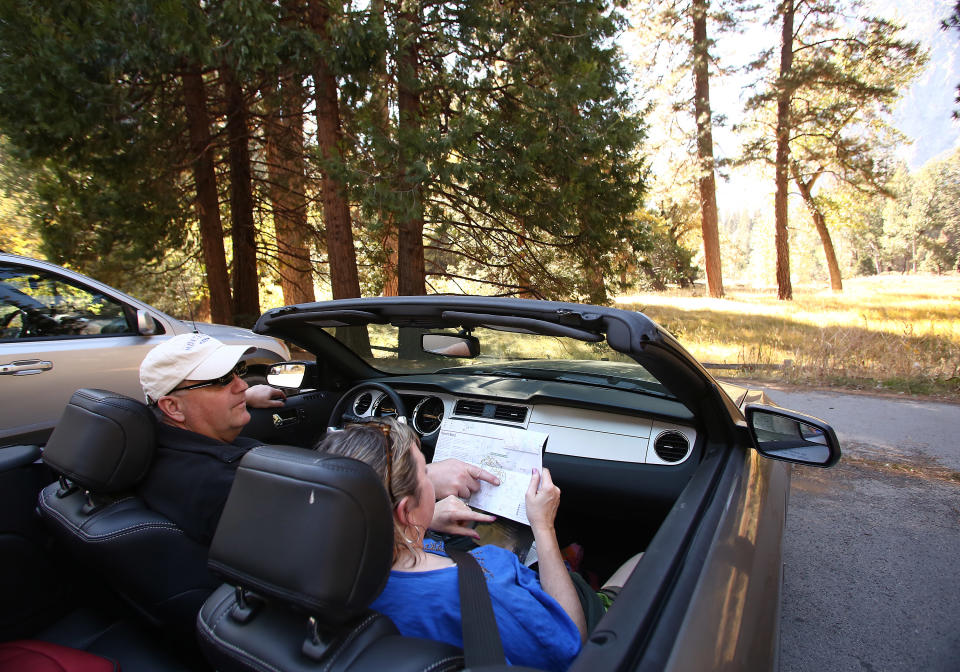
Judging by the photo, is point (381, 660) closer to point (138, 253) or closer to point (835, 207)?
point (138, 253)

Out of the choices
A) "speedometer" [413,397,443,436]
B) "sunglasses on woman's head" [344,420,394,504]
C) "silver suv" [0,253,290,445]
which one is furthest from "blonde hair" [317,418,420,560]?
"silver suv" [0,253,290,445]

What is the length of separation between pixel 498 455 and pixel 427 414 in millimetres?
723

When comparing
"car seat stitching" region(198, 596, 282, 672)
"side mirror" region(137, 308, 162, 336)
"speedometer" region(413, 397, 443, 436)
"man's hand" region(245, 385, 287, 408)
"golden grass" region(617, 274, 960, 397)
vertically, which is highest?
"side mirror" region(137, 308, 162, 336)

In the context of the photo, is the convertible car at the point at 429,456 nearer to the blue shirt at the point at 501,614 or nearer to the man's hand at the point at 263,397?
the man's hand at the point at 263,397

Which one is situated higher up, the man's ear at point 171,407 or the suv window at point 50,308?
the suv window at point 50,308

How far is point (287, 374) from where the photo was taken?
3.56 metres

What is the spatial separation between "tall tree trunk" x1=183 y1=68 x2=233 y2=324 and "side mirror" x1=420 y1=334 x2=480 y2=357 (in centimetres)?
825

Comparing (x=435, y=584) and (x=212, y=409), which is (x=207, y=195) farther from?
(x=435, y=584)

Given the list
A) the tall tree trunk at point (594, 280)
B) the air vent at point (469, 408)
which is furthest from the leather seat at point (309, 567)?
the tall tree trunk at point (594, 280)

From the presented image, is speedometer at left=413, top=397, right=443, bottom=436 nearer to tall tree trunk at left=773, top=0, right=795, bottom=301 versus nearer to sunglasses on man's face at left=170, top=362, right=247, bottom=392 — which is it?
sunglasses on man's face at left=170, top=362, right=247, bottom=392

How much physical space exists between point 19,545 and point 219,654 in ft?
4.10

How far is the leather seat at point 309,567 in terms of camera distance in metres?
0.99

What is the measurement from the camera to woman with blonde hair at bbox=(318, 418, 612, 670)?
1.34 m

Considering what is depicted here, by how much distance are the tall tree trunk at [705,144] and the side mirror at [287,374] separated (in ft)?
67.2
